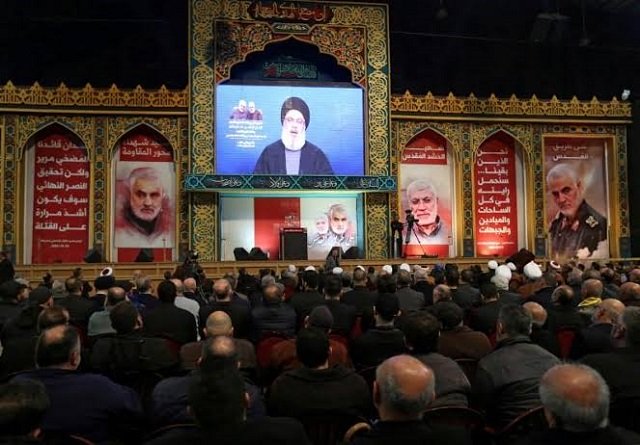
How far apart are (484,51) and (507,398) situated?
14.1 m

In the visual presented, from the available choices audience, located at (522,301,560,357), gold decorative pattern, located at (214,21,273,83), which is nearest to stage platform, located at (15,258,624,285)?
gold decorative pattern, located at (214,21,273,83)

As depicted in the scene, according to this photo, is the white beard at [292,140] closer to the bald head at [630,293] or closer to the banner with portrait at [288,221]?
the banner with portrait at [288,221]

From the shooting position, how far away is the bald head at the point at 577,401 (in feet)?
5.83

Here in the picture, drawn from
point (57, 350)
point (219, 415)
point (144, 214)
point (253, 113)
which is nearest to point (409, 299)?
point (57, 350)

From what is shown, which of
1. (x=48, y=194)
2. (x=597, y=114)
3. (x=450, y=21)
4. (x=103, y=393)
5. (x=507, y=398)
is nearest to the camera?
(x=103, y=393)

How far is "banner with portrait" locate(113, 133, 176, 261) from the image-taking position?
12.5 metres

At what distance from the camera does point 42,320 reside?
3.31 m

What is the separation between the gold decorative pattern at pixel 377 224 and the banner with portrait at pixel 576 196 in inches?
140

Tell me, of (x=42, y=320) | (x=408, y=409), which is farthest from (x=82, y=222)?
(x=408, y=409)

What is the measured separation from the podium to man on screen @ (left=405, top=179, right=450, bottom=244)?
2.49 metres

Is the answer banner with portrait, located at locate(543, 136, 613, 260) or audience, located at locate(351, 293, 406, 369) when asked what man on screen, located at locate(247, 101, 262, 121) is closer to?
banner with portrait, located at locate(543, 136, 613, 260)

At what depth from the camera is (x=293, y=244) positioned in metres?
12.2

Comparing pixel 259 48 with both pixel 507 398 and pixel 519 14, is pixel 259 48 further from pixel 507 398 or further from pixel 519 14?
pixel 507 398

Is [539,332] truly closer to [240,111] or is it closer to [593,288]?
[593,288]
